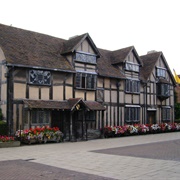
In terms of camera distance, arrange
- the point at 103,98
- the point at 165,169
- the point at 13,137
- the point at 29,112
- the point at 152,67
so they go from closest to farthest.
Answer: the point at 165,169, the point at 13,137, the point at 29,112, the point at 103,98, the point at 152,67

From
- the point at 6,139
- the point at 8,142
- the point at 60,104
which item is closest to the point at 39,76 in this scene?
the point at 60,104

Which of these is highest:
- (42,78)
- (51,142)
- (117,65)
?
(117,65)

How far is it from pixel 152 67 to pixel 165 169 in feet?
70.0

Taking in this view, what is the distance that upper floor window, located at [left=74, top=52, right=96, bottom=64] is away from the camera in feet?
75.7

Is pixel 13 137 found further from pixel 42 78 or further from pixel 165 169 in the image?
pixel 165 169

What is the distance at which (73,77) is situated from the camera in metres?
22.7

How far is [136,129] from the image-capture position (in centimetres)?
2562

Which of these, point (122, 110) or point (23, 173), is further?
point (122, 110)

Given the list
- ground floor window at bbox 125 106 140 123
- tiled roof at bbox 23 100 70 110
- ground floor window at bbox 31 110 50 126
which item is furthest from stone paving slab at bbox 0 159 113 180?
ground floor window at bbox 125 106 140 123

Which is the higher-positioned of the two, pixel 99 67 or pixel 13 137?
pixel 99 67

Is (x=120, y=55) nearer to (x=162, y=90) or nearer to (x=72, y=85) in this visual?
(x=162, y=90)

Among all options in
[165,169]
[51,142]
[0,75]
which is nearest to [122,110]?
[51,142]

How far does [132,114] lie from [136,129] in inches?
90.7

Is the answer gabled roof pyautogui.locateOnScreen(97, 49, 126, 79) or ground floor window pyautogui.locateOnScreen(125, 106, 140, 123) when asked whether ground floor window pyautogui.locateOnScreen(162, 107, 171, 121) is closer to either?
ground floor window pyautogui.locateOnScreen(125, 106, 140, 123)
